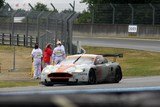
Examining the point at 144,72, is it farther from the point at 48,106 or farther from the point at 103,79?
the point at 48,106

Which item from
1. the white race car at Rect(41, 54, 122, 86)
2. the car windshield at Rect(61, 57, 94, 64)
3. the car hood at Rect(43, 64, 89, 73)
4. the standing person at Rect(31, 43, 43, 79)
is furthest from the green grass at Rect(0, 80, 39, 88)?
the car windshield at Rect(61, 57, 94, 64)

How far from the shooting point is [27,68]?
27500 millimetres

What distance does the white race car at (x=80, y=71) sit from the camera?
18141 millimetres

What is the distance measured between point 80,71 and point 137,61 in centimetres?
1499

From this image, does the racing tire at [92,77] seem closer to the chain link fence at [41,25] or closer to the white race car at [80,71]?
the white race car at [80,71]

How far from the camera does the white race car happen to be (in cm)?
1814

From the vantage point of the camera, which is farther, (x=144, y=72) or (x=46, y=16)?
(x=46, y=16)

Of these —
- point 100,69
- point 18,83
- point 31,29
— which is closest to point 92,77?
point 100,69

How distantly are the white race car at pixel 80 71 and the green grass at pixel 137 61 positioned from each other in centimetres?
637

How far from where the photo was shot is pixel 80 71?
18297 millimetres

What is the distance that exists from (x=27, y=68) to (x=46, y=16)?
Result: 954 cm

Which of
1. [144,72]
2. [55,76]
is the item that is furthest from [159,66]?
[55,76]

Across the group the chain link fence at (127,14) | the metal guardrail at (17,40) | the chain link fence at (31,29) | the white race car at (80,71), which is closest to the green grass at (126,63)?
the chain link fence at (31,29)

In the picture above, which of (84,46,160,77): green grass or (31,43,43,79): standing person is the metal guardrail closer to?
(84,46,160,77): green grass
